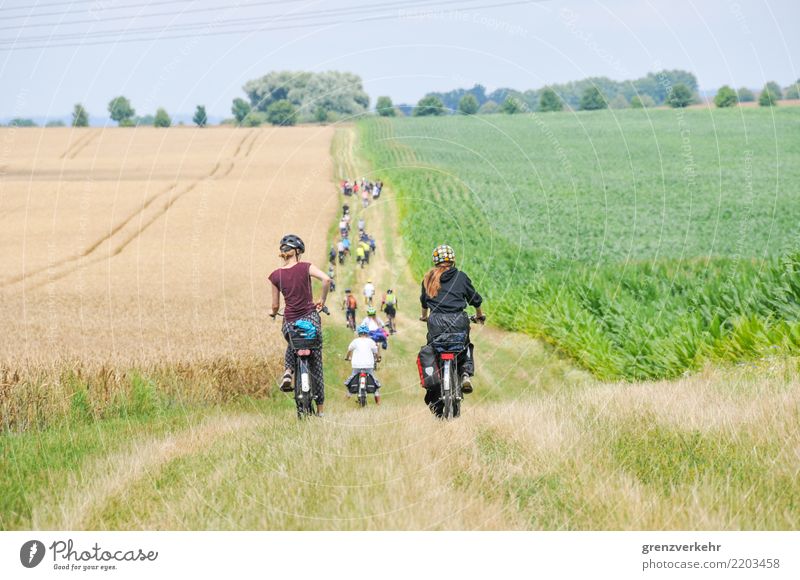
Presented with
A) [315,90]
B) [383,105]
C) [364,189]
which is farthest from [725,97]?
[383,105]

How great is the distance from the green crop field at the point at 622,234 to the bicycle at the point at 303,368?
22.2ft

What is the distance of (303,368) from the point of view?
458 inches

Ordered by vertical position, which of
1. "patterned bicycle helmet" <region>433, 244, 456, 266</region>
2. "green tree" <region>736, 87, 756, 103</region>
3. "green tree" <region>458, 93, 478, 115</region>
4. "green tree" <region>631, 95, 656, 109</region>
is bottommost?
"patterned bicycle helmet" <region>433, 244, 456, 266</region>

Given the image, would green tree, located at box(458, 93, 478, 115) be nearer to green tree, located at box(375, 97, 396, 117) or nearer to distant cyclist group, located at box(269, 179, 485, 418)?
green tree, located at box(375, 97, 396, 117)

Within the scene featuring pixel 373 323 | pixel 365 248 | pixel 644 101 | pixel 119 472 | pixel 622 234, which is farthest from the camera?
pixel 644 101

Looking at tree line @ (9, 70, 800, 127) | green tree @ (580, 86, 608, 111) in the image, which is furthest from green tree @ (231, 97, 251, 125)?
green tree @ (580, 86, 608, 111)

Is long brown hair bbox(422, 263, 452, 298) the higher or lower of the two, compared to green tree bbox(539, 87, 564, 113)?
lower

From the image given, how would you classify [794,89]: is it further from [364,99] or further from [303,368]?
[303,368]

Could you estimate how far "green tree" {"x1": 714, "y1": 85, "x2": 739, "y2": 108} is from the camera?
9016 cm

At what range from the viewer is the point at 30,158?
78.6 m

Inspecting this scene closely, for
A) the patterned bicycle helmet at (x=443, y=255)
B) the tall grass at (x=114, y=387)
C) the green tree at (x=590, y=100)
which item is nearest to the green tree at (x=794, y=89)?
the patterned bicycle helmet at (x=443, y=255)

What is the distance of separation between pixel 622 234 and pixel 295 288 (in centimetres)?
2789

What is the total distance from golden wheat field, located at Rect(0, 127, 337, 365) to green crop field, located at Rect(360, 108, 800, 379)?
259 inches

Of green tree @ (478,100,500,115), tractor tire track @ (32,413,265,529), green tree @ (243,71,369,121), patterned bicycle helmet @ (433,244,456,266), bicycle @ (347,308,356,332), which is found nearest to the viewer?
tractor tire track @ (32,413,265,529)
